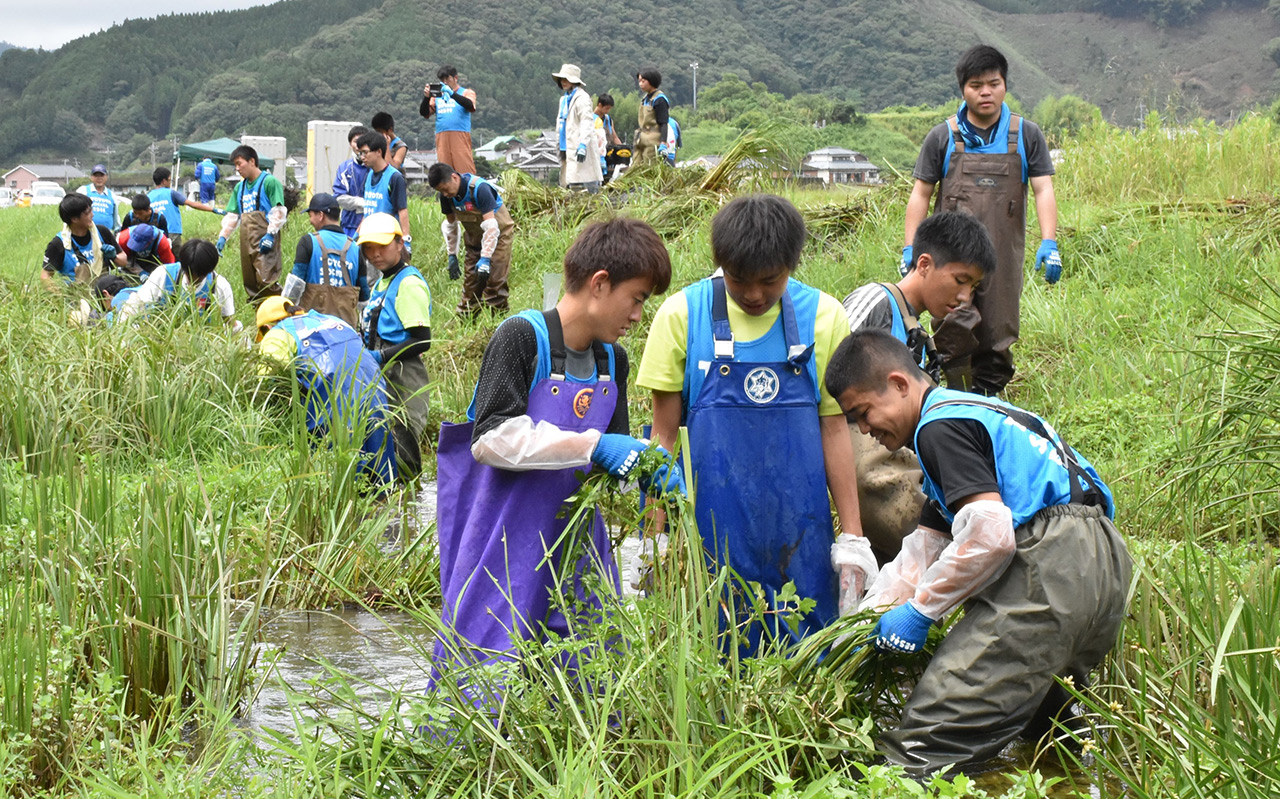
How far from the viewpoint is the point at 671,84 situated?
8362 cm

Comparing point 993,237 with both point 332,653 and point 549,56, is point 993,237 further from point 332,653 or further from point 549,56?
point 549,56

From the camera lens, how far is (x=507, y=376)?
2.89 meters

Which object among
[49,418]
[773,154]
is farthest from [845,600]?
[773,154]

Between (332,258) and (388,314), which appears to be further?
(332,258)

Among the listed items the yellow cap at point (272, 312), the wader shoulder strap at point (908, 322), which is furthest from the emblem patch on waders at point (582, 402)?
the yellow cap at point (272, 312)

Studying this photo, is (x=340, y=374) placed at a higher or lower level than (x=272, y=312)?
lower

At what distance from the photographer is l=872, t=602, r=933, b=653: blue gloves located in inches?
108

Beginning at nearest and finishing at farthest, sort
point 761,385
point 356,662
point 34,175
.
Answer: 1. point 761,385
2. point 356,662
3. point 34,175

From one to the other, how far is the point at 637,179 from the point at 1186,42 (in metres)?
86.5

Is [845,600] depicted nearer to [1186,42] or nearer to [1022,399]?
[1022,399]

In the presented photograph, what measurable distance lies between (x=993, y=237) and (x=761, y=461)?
3.18 m

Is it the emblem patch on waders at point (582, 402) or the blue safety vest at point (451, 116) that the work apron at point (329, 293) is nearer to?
the blue safety vest at point (451, 116)

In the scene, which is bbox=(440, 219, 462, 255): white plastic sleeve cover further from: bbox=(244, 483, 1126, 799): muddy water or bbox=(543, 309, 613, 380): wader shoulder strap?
bbox=(543, 309, 613, 380): wader shoulder strap

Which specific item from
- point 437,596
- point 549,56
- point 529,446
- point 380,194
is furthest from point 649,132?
point 549,56
